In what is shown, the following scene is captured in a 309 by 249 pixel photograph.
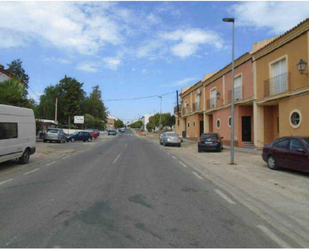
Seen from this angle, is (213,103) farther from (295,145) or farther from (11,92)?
(11,92)

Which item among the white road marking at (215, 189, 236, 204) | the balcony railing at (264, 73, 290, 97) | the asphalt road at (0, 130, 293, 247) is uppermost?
the balcony railing at (264, 73, 290, 97)

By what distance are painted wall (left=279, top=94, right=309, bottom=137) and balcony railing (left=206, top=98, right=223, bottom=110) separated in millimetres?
9991

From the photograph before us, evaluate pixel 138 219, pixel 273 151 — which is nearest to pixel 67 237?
pixel 138 219

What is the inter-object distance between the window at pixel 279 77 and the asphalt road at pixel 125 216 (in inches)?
442

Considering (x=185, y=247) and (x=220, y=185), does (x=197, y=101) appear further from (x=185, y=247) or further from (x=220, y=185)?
(x=185, y=247)

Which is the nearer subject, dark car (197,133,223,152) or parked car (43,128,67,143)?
dark car (197,133,223,152)

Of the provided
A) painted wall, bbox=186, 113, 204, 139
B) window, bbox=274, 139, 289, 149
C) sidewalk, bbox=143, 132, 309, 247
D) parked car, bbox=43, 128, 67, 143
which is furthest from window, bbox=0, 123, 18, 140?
painted wall, bbox=186, 113, 204, 139

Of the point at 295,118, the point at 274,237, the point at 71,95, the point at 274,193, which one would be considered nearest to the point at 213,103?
the point at 295,118

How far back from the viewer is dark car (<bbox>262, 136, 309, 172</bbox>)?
A: 8.95 m

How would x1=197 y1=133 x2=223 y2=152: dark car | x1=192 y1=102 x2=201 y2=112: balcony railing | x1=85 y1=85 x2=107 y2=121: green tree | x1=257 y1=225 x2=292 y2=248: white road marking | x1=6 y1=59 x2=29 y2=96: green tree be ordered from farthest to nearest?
1. x1=85 y1=85 x2=107 y2=121: green tree
2. x1=6 y1=59 x2=29 y2=96: green tree
3. x1=192 y1=102 x2=201 y2=112: balcony railing
4. x1=197 y1=133 x2=223 y2=152: dark car
5. x1=257 y1=225 x2=292 y2=248: white road marking

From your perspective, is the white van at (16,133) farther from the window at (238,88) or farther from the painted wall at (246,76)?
the window at (238,88)

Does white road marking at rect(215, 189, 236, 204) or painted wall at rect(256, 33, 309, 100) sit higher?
painted wall at rect(256, 33, 309, 100)

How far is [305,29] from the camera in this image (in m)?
14.0

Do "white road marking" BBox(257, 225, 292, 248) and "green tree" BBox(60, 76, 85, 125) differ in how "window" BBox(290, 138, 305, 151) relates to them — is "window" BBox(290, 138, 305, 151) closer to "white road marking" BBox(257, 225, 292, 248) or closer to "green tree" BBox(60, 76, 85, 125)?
"white road marking" BBox(257, 225, 292, 248)
